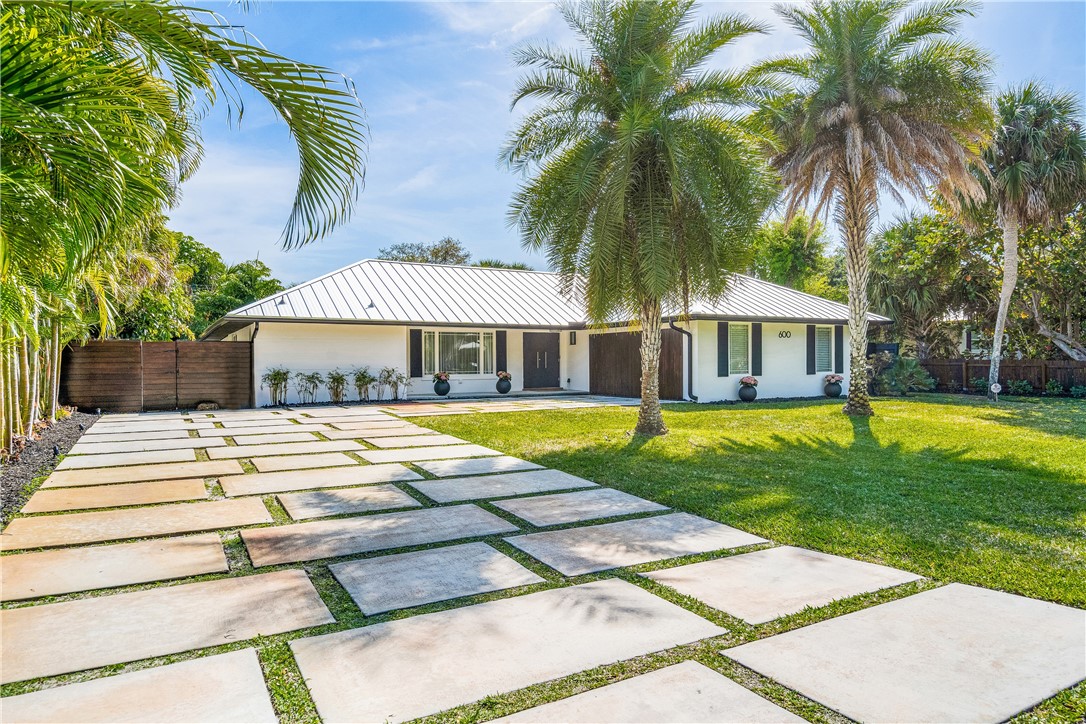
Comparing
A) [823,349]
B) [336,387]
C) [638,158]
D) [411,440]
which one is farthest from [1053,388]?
[336,387]

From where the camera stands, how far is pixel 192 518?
15.3ft

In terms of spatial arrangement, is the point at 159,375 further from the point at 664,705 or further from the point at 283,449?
the point at 664,705

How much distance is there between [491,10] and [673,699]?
24.7 ft

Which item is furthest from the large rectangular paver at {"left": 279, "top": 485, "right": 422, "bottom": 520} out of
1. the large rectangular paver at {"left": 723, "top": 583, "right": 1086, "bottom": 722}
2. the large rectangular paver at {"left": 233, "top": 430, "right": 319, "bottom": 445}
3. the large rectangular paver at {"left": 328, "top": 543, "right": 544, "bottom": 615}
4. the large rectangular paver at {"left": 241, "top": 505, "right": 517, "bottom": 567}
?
the large rectangular paver at {"left": 233, "top": 430, "right": 319, "bottom": 445}

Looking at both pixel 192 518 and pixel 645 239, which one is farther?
Result: pixel 645 239

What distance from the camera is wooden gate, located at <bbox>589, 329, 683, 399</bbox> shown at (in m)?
15.8

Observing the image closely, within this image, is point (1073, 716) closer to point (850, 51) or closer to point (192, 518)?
point (192, 518)

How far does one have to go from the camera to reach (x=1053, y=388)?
17484 millimetres

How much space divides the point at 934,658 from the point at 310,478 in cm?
545

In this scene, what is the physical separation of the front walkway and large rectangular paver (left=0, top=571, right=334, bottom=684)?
1 centimetres

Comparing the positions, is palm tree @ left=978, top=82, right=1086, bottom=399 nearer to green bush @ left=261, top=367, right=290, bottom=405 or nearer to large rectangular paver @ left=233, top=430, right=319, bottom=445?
large rectangular paver @ left=233, top=430, right=319, bottom=445

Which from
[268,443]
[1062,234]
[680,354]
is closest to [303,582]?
[268,443]

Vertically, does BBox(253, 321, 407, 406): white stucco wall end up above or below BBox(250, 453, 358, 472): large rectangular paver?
above

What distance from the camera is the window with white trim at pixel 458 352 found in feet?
56.3
